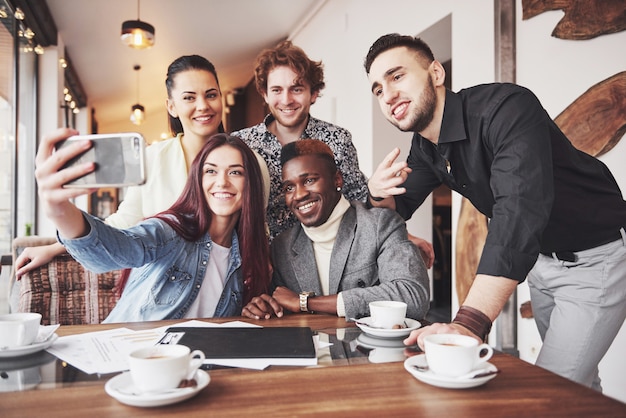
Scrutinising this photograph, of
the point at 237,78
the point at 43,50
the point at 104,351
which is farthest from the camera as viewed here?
the point at 237,78

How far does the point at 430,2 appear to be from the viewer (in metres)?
3.98

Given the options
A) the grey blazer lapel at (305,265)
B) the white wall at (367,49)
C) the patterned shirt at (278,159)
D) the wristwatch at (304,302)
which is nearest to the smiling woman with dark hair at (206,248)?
the grey blazer lapel at (305,265)

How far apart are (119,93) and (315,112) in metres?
5.42

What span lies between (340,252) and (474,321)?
0.68 meters

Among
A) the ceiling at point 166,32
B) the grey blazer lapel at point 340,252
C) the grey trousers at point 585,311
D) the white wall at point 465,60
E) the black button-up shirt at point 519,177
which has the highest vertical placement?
the ceiling at point 166,32

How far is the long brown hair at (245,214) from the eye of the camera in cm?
176

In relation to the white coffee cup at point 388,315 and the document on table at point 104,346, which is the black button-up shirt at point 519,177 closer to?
the white coffee cup at point 388,315

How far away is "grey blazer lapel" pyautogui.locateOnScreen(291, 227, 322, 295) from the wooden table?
2.63 ft

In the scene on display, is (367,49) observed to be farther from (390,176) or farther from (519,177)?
(519,177)

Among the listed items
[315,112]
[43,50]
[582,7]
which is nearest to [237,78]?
[315,112]

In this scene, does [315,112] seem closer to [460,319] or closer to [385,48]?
[385,48]

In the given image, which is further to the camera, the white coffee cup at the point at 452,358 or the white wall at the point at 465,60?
the white wall at the point at 465,60

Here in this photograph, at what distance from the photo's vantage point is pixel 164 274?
1.67 metres

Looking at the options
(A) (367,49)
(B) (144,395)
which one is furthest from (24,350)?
(A) (367,49)
